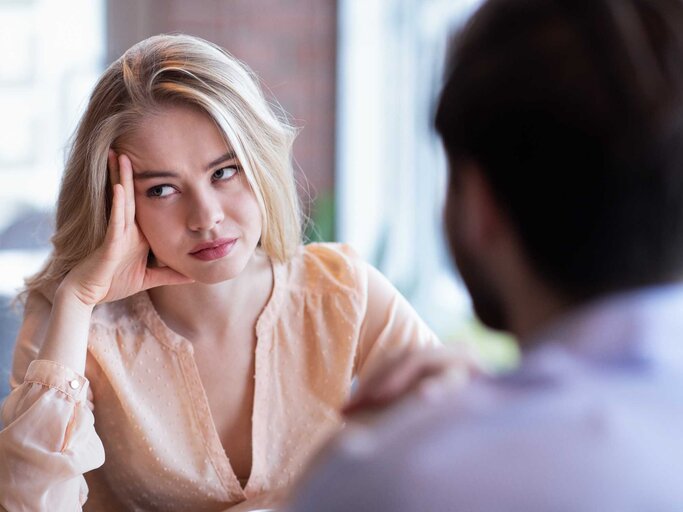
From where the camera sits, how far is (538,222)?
2.22 ft

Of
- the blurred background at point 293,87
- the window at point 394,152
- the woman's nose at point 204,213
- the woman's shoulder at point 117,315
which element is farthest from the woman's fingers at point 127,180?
the blurred background at point 293,87

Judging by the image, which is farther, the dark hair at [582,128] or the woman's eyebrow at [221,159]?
the woman's eyebrow at [221,159]

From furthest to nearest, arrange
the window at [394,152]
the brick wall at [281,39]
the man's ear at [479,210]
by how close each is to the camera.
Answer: the brick wall at [281,39] < the window at [394,152] < the man's ear at [479,210]

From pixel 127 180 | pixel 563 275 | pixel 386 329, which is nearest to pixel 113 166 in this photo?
pixel 127 180

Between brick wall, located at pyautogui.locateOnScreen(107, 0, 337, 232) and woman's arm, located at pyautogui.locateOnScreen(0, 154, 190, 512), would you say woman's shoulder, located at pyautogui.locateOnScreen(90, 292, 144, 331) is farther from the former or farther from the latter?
brick wall, located at pyautogui.locateOnScreen(107, 0, 337, 232)

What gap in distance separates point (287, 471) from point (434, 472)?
1.01 meters

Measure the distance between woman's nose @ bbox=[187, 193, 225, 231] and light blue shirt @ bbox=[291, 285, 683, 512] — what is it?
818mm

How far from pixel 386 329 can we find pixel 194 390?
359mm

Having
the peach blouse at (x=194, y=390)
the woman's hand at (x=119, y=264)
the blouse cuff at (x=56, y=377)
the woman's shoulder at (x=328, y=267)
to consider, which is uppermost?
the woman's hand at (x=119, y=264)

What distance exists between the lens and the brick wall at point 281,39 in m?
4.27

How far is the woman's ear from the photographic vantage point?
1493mm

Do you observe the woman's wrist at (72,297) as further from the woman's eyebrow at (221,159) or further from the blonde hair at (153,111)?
the woman's eyebrow at (221,159)

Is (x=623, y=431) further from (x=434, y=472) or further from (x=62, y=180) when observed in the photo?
(x=62, y=180)

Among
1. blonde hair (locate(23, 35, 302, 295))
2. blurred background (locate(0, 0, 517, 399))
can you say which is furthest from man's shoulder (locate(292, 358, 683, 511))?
blurred background (locate(0, 0, 517, 399))
